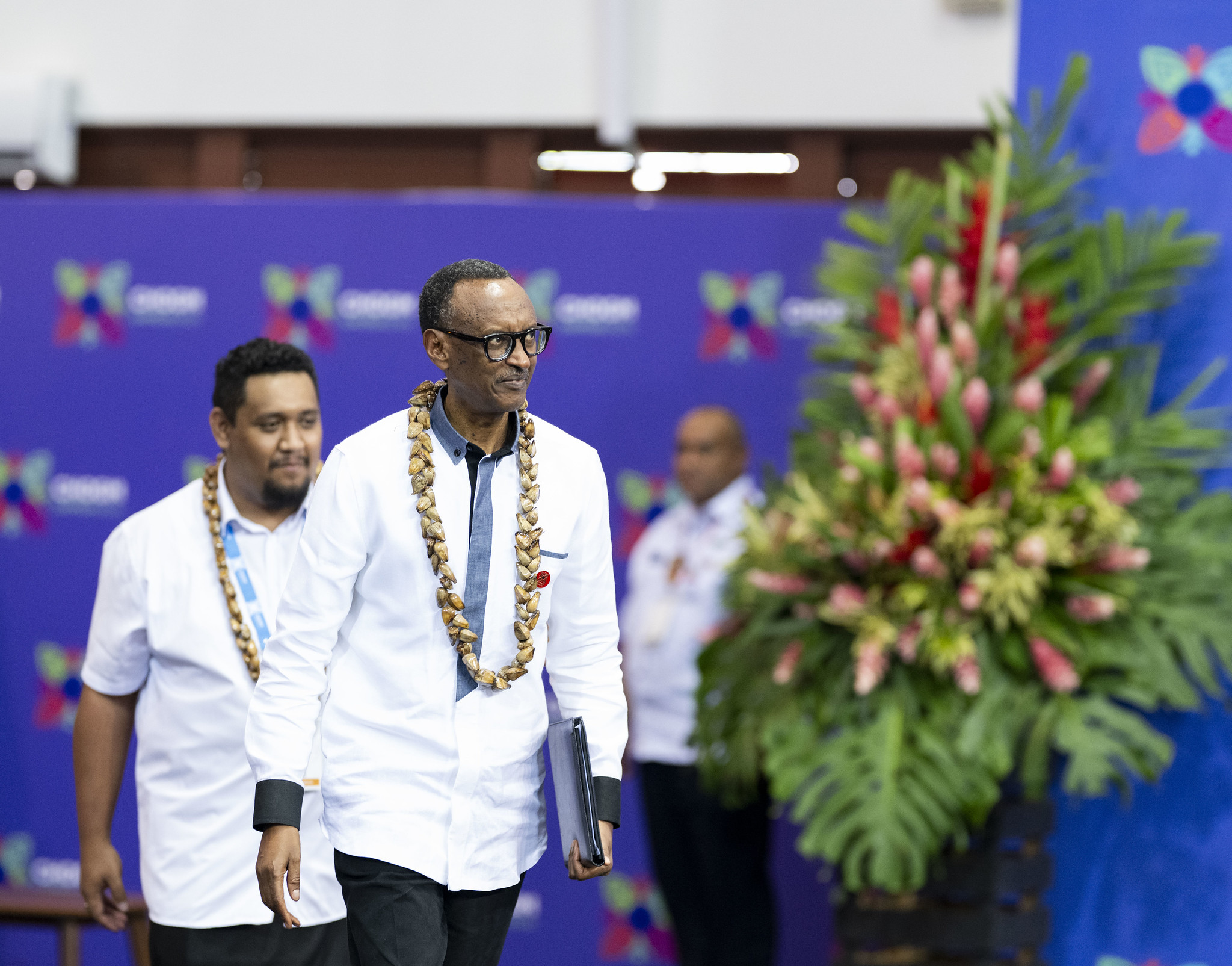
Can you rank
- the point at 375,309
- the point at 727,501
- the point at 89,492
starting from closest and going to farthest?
the point at 89,492 < the point at 375,309 < the point at 727,501

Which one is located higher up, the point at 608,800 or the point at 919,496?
the point at 919,496

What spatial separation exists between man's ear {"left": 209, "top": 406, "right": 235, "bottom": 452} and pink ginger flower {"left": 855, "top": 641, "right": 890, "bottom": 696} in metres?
1.65

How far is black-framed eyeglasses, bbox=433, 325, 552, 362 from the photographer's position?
1020 mm

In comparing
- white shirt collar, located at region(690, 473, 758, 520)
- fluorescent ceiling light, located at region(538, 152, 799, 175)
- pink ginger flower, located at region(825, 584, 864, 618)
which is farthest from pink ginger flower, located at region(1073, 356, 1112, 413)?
fluorescent ceiling light, located at region(538, 152, 799, 175)

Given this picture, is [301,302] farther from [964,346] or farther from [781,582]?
[964,346]

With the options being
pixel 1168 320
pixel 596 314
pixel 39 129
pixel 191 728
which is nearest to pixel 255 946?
pixel 191 728

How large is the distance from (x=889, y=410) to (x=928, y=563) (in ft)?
1.14

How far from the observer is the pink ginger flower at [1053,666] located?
272cm

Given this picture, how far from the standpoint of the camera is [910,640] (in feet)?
9.10

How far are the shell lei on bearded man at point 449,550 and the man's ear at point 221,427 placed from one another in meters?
0.36

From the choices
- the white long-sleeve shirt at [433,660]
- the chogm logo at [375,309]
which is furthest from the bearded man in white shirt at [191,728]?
the chogm logo at [375,309]

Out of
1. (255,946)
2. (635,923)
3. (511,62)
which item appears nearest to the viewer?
(255,946)

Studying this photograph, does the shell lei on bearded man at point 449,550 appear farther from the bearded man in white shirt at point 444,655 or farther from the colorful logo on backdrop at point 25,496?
the colorful logo on backdrop at point 25,496

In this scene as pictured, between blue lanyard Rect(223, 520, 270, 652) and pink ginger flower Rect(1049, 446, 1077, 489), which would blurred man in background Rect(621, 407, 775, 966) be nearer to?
pink ginger flower Rect(1049, 446, 1077, 489)
